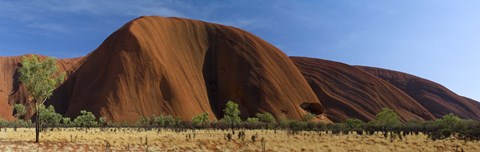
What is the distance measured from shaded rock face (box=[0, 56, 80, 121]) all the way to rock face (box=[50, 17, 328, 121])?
617 inches

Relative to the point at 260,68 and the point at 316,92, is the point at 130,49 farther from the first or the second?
the point at 316,92

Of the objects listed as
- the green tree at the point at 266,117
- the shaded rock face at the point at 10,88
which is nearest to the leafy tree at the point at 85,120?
the shaded rock face at the point at 10,88

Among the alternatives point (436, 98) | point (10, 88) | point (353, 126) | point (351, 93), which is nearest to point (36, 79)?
point (353, 126)

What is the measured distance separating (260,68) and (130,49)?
39.5 metres

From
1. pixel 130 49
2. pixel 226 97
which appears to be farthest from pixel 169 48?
pixel 226 97

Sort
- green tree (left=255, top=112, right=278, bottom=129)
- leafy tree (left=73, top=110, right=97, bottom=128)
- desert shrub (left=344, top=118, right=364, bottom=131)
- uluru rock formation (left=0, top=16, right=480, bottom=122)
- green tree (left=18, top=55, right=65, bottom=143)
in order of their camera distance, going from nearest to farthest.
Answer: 1. green tree (left=18, top=55, right=65, bottom=143)
2. desert shrub (left=344, top=118, right=364, bottom=131)
3. leafy tree (left=73, top=110, right=97, bottom=128)
4. green tree (left=255, top=112, right=278, bottom=129)
5. uluru rock formation (left=0, top=16, right=480, bottom=122)

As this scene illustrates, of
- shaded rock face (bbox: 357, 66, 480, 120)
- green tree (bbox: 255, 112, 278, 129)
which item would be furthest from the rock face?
shaded rock face (bbox: 357, 66, 480, 120)

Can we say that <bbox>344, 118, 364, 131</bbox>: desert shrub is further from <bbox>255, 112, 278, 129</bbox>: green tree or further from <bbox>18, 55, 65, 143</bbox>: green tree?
<bbox>18, 55, 65, 143</bbox>: green tree

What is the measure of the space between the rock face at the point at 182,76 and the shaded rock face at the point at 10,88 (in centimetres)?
1568

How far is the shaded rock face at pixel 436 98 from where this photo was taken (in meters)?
168

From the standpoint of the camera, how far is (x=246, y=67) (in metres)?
126

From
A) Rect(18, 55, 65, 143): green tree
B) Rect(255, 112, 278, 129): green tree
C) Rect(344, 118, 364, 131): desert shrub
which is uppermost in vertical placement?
Rect(18, 55, 65, 143): green tree

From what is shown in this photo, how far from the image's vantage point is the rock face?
102375 millimetres

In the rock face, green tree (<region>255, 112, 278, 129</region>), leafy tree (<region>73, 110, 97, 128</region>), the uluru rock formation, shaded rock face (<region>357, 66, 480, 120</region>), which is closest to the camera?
leafy tree (<region>73, 110, 97, 128</region>)
